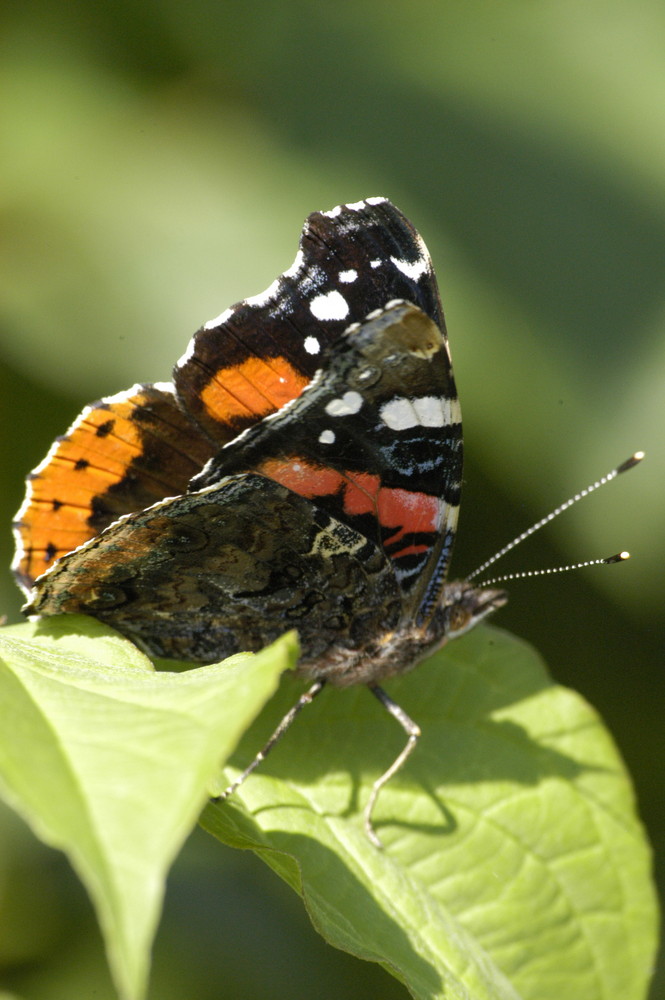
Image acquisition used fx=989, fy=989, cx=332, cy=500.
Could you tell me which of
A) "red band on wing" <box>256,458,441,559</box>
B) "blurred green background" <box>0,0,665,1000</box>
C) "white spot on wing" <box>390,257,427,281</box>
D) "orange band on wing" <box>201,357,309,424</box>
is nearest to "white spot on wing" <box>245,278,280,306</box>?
"orange band on wing" <box>201,357,309,424</box>

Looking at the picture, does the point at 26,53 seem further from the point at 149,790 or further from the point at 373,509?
the point at 149,790

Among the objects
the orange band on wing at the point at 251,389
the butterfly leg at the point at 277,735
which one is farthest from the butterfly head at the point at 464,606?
the orange band on wing at the point at 251,389

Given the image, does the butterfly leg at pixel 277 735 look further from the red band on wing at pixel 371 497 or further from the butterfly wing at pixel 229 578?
the red band on wing at pixel 371 497

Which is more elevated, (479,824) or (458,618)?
(458,618)

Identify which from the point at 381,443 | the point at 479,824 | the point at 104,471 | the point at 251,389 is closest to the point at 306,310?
the point at 251,389

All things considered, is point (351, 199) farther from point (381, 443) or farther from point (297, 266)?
point (381, 443)

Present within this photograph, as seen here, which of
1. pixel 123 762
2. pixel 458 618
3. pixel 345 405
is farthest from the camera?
pixel 458 618

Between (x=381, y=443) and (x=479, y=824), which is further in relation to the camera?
(x=479, y=824)
